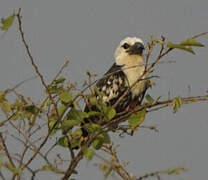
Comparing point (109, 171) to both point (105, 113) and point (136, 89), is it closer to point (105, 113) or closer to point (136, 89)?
point (105, 113)

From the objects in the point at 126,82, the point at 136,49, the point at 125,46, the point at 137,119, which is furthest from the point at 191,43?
the point at 125,46

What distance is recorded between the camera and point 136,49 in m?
5.51

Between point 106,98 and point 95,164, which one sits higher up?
point 106,98

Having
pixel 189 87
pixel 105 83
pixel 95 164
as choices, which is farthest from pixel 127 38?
pixel 95 164

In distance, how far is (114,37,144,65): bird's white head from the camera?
551 cm

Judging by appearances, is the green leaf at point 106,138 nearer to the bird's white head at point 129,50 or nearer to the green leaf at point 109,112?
the green leaf at point 109,112

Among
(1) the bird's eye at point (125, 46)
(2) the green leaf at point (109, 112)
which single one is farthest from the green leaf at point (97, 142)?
(1) the bird's eye at point (125, 46)

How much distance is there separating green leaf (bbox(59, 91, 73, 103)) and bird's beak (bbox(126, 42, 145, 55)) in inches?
116

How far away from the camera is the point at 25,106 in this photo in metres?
2.66

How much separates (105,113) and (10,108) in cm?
52

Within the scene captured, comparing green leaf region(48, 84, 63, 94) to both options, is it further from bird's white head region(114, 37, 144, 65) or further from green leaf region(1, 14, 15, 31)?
bird's white head region(114, 37, 144, 65)

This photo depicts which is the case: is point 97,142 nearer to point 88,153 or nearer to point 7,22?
point 88,153

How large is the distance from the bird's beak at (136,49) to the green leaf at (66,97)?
2.96 meters

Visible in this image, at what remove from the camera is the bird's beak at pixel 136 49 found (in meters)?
5.49
